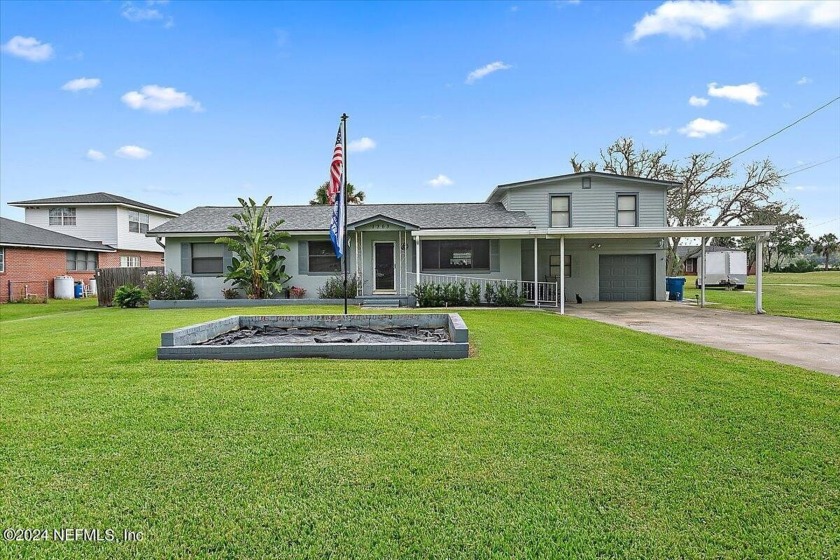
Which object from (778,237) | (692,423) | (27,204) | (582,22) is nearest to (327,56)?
(582,22)

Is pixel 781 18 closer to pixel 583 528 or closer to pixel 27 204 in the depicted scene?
pixel 583 528

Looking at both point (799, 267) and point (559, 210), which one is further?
point (799, 267)

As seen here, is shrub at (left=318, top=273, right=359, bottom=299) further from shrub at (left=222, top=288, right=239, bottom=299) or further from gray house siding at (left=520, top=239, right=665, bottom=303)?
gray house siding at (left=520, top=239, right=665, bottom=303)

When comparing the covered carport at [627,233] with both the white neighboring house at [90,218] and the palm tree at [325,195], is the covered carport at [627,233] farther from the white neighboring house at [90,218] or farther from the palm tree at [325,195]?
the white neighboring house at [90,218]

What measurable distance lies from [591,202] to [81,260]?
26.0 meters

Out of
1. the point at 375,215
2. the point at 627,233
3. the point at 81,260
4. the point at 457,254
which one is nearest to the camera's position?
the point at 627,233

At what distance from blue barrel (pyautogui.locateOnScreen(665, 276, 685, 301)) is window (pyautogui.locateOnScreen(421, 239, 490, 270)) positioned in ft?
26.1

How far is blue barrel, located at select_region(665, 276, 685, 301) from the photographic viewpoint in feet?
60.2

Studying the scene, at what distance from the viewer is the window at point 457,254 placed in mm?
16594

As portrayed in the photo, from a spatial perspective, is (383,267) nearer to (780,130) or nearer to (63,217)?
(780,130)

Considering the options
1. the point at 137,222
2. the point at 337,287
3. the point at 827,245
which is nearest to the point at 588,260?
the point at 337,287

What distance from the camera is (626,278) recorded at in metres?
18.7

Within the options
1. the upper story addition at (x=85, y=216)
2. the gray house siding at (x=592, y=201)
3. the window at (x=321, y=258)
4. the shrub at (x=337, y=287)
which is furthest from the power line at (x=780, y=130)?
the upper story addition at (x=85, y=216)

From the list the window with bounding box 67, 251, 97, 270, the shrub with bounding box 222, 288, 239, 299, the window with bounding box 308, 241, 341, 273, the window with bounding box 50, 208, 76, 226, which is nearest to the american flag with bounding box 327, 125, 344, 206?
the window with bounding box 308, 241, 341, 273
